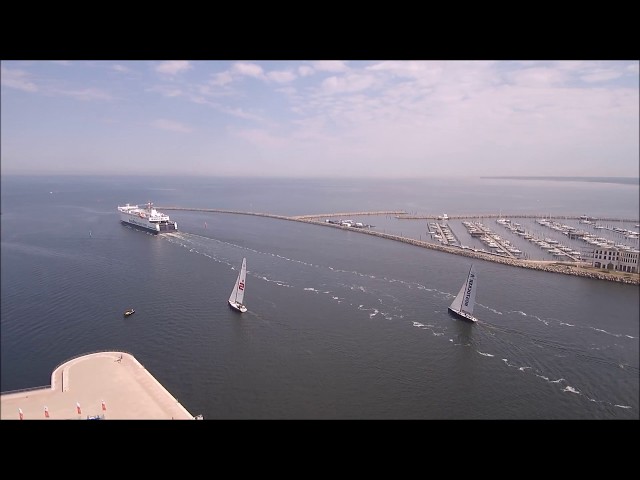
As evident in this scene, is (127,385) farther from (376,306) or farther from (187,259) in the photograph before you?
(187,259)

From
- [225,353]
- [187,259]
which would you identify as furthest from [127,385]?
[187,259]

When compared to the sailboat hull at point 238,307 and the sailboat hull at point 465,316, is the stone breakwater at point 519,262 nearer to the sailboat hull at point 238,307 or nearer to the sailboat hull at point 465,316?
the sailboat hull at point 465,316

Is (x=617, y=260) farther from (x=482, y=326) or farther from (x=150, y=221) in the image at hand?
(x=150, y=221)

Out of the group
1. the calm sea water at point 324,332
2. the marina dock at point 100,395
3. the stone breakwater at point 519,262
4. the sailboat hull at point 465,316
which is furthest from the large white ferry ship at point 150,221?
the sailboat hull at point 465,316

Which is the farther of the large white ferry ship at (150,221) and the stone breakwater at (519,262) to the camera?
the large white ferry ship at (150,221)
